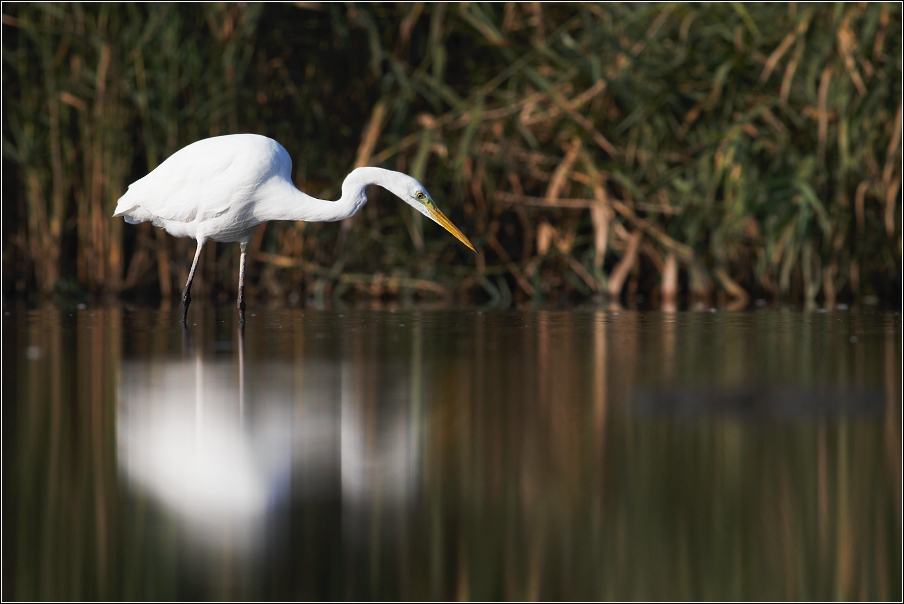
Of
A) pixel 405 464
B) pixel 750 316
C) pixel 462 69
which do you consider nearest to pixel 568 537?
pixel 405 464

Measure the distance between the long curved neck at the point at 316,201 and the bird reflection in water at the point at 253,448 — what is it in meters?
2.05

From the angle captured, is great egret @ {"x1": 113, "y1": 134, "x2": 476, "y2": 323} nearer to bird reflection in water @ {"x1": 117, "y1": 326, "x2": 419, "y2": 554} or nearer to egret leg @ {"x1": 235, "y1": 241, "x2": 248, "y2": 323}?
egret leg @ {"x1": 235, "y1": 241, "x2": 248, "y2": 323}

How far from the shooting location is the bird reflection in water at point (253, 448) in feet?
6.72

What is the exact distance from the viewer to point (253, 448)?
2438mm

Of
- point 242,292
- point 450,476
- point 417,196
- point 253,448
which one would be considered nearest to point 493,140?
point 417,196

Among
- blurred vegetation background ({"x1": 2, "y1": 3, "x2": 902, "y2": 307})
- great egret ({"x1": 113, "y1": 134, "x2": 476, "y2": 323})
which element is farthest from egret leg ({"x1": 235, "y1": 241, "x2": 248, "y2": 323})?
blurred vegetation background ({"x1": 2, "y1": 3, "x2": 902, "y2": 307})

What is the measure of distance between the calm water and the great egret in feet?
4.92

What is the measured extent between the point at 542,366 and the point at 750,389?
73 cm

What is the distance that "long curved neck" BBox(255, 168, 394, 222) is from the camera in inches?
216

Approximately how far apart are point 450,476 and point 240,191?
11.2ft

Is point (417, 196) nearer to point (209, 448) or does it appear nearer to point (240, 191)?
point (240, 191)

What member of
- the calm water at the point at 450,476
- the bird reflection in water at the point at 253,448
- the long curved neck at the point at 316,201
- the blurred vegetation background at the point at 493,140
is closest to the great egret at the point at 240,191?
the long curved neck at the point at 316,201

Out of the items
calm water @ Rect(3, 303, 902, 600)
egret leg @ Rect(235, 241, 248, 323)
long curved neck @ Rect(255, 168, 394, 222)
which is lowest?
calm water @ Rect(3, 303, 902, 600)

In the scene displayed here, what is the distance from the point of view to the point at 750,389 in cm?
331
